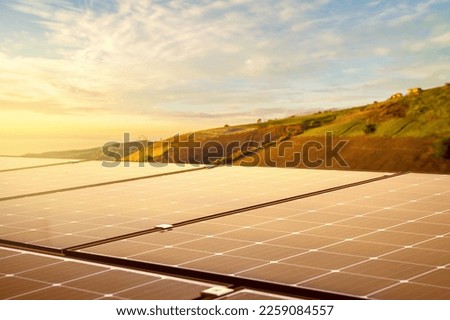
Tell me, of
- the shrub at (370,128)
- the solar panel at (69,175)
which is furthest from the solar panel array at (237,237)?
the shrub at (370,128)

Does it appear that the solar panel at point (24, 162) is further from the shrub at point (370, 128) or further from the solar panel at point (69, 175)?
the shrub at point (370, 128)

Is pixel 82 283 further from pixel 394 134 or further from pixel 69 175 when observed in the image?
Answer: pixel 394 134

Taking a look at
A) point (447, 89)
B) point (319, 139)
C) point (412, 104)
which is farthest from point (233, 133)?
point (447, 89)
